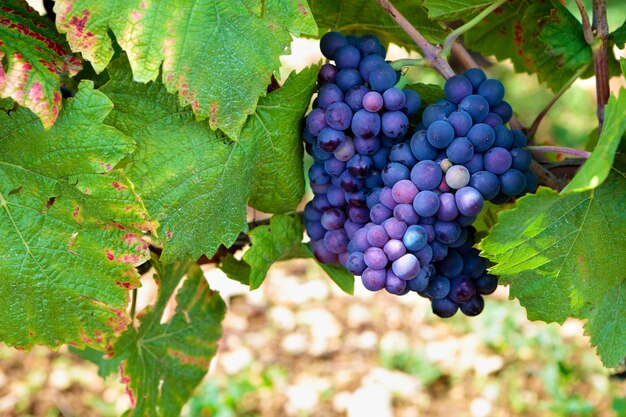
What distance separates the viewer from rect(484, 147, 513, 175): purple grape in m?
0.92

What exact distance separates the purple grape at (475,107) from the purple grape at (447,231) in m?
0.14

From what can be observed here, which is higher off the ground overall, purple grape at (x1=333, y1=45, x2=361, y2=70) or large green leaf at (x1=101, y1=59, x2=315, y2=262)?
purple grape at (x1=333, y1=45, x2=361, y2=70)

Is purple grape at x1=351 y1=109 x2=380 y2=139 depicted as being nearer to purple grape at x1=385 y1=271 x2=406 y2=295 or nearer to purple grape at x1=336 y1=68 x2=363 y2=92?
purple grape at x1=336 y1=68 x2=363 y2=92

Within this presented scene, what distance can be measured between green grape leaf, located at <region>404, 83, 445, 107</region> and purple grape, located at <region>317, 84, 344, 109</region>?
125mm

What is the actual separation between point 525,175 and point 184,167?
1.49 feet

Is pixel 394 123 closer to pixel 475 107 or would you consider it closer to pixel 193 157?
pixel 475 107

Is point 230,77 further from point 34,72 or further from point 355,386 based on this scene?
point 355,386

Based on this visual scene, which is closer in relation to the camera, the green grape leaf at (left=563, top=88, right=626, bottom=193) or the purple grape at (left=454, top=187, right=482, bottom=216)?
the green grape leaf at (left=563, top=88, right=626, bottom=193)

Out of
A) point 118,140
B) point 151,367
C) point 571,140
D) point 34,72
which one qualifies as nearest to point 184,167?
point 118,140

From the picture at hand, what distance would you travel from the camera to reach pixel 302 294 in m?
3.65

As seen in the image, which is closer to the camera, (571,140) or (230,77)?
(230,77)

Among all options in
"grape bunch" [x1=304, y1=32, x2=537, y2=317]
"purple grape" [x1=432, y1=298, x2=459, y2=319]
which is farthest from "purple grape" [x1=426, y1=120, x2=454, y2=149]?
"purple grape" [x1=432, y1=298, x2=459, y2=319]

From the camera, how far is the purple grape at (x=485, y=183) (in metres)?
0.91

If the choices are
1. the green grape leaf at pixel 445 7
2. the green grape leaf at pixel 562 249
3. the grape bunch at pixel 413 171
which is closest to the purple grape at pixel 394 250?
the grape bunch at pixel 413 171
